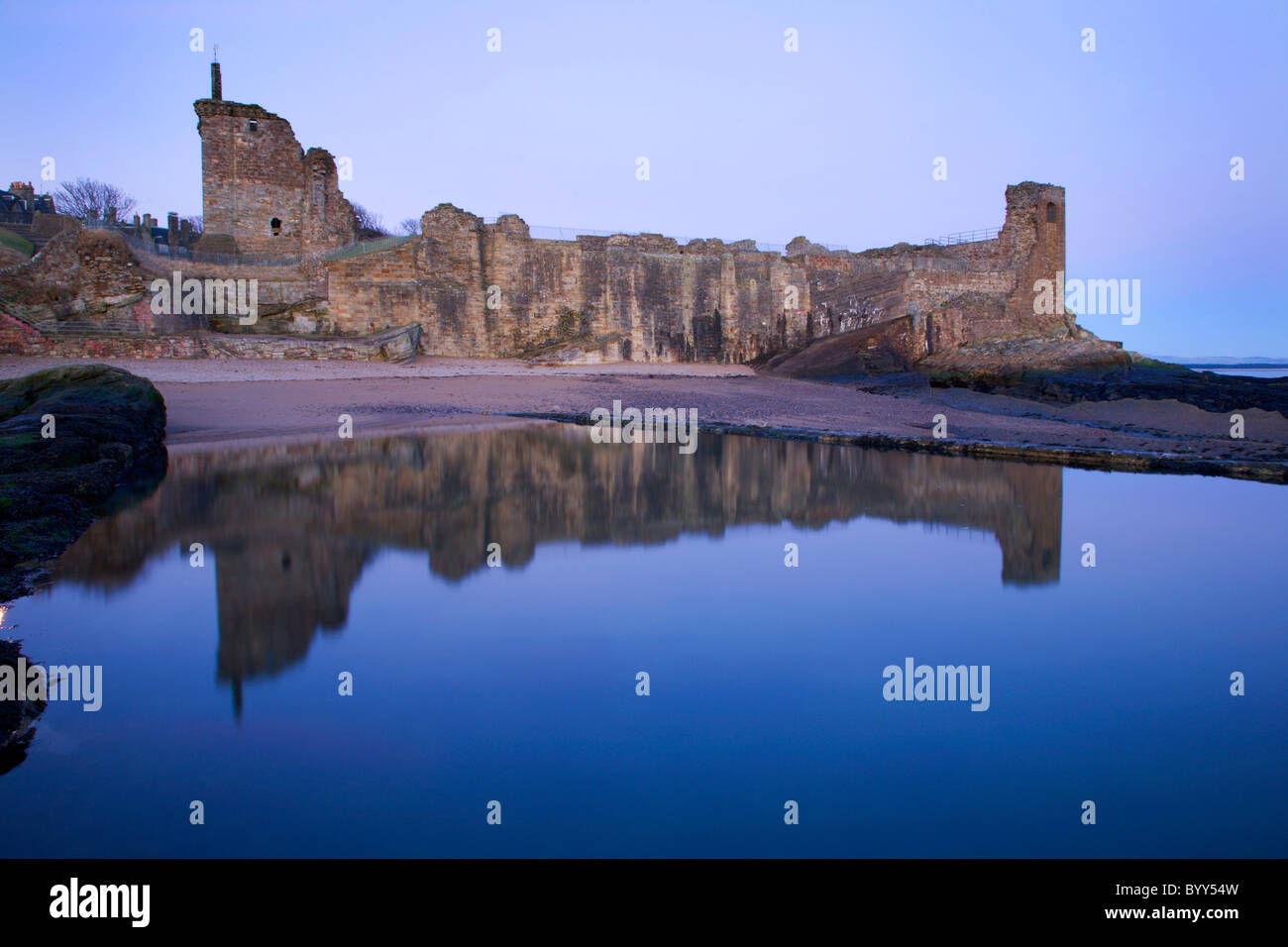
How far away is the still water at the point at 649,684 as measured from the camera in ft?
9.53

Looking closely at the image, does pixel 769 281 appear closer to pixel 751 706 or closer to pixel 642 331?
pixel 642 331

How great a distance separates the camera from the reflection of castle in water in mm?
5715

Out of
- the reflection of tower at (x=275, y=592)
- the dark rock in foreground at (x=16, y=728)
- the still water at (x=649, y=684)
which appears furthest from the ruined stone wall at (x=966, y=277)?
the dark rock in foreground at (x=16, y=728)

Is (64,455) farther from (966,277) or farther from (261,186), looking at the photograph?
(966,277)

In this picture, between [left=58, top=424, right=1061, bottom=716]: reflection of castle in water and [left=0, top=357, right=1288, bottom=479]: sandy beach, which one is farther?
[left=0, top=357, right=1288, bottom=479]: sandy beach

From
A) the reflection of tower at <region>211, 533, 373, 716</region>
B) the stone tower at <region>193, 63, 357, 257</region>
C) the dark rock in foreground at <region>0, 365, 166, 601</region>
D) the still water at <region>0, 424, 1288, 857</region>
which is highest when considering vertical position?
the stone tower at <region>193, 63, 357, 257</region>

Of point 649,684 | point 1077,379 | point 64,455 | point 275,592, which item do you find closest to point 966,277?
point 1077,379

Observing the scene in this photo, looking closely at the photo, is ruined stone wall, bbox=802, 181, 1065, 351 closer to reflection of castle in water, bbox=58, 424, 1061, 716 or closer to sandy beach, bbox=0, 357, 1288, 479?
sandy beach, bbox=0, 357, 1288, 479

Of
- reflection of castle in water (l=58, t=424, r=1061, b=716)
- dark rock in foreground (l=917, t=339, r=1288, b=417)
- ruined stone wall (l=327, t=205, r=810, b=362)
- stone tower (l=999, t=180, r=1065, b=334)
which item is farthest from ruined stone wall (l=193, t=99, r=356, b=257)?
stone tower (l=999, t=180, r=1065, b=334)

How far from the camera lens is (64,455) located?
877 centimetres

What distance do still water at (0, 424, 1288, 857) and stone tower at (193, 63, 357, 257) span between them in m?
20.7

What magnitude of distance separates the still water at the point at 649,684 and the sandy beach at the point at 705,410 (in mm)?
5022

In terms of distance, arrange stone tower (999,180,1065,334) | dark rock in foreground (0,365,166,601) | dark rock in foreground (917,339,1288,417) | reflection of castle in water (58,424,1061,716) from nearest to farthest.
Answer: reflection of castle in water (58,424,1061,716), dark rock in foreground (0,365,166,601), dark rock in foreground (917,339,1288,417), stone tower (999,180,1065,334)
